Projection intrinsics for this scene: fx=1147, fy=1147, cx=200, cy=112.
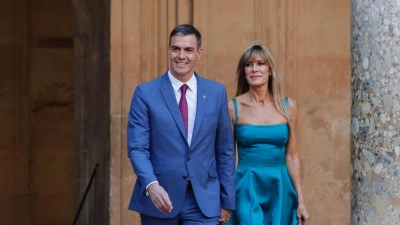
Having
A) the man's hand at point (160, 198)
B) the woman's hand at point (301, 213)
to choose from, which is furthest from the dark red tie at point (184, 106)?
the woman's hand at point (301, 213)

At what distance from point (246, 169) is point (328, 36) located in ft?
9.48

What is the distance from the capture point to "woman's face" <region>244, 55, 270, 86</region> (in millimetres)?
7207

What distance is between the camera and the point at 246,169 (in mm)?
7227

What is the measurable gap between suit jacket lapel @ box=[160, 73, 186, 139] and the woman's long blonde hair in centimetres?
64

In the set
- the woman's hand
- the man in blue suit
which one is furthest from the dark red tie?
the woman's hand

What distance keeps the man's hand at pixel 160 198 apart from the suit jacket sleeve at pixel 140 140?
0.20 ft

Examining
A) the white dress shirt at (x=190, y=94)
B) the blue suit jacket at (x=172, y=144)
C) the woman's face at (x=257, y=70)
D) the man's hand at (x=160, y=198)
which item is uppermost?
the woman's face at (x=257, y=70)

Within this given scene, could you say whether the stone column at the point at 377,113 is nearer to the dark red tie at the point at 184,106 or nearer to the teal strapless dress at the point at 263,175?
the teal strapless dress at the point at 263,175

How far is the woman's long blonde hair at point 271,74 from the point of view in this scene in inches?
284

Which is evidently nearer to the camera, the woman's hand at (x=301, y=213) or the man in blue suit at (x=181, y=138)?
the man in blue suit at (x=181, y=138)
